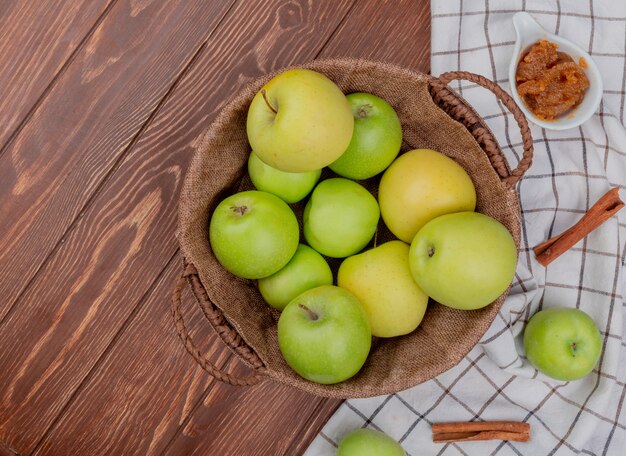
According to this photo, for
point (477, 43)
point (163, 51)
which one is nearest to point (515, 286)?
point (477, 43)

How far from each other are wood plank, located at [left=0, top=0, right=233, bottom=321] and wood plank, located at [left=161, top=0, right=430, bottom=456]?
0.28 meters

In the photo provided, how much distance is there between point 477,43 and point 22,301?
84 cm

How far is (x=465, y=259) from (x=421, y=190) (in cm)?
12

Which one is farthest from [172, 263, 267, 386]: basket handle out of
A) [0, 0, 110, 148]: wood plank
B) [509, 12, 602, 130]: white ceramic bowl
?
[509, 12, 602, 130]: white ceramic bowl

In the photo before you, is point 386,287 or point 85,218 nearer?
point 386,287

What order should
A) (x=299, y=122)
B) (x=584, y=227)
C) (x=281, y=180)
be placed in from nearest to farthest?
(x=299, y=122) → (x=281, y=180) → (x=584, y=227)

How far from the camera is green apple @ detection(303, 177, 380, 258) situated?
0.83 metres

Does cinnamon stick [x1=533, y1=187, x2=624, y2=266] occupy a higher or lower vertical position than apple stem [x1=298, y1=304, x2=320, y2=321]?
lower

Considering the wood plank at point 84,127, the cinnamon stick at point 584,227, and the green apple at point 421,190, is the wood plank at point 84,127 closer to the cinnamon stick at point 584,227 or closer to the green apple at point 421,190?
the green apple at point 421,190

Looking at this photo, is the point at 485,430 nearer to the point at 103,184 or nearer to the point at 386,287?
the point at 386,287

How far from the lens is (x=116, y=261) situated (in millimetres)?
992

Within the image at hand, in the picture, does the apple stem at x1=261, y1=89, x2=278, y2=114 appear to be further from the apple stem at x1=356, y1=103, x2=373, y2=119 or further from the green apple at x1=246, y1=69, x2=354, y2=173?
the apple stem at x1=356, y1=103, x2=373, y2=119

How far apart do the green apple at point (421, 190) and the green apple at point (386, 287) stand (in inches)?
1.7

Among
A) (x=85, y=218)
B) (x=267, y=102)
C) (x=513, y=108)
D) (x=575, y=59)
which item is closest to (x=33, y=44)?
(x=85, y=218)
